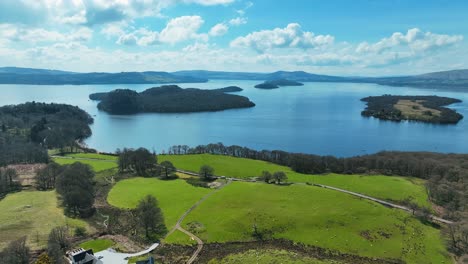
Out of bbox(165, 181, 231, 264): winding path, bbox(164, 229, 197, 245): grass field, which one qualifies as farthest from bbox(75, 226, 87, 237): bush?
bbox(164, 229, 197, 245): grass field

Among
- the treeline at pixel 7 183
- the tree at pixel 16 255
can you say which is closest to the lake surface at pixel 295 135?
the treeline at pixel 7 183

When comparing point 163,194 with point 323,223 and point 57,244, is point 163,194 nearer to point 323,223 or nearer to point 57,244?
point 57,244

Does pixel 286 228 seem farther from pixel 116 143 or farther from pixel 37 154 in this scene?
pixel 116 143

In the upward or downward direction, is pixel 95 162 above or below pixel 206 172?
below

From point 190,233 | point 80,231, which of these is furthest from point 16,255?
point 190,233

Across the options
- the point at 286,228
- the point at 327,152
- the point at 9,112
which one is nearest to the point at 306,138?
the point at 327,152

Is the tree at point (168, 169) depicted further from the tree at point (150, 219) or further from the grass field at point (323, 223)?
the tree at point (150, 219)
